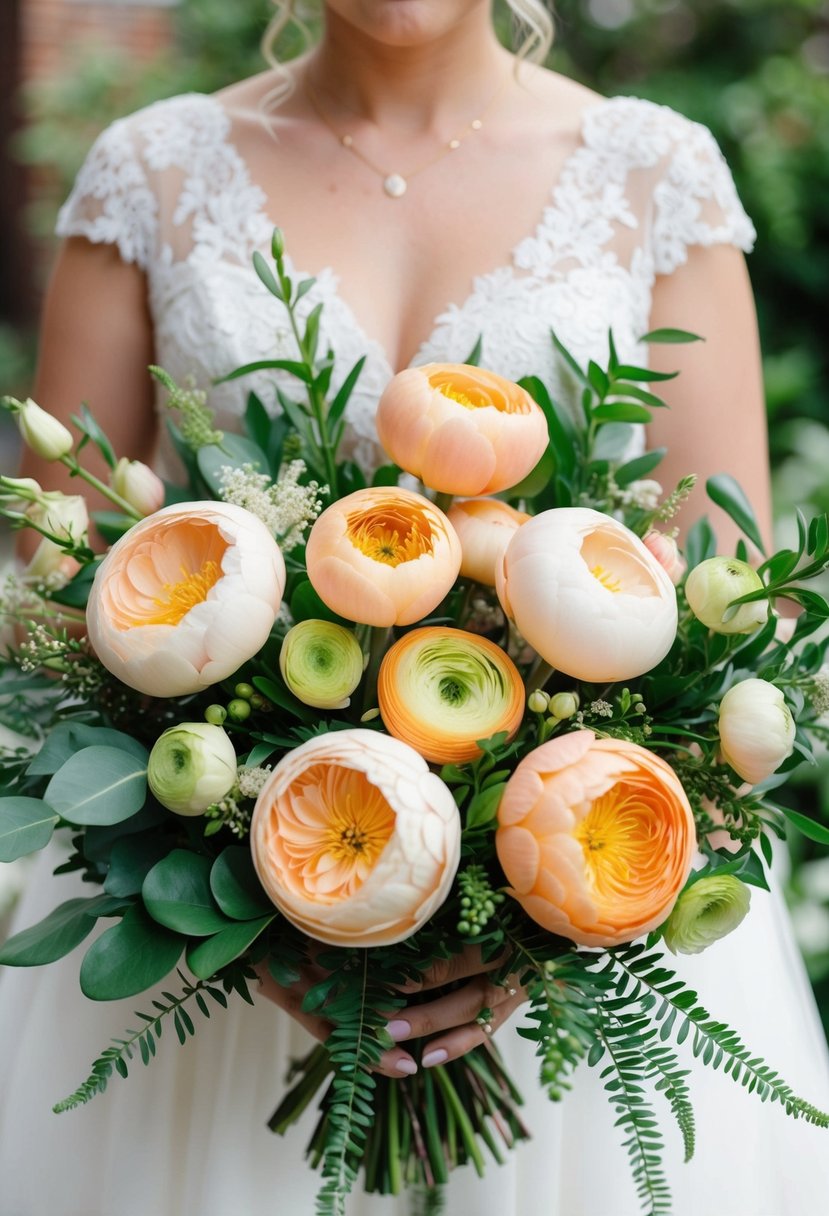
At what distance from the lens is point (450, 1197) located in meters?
1.16

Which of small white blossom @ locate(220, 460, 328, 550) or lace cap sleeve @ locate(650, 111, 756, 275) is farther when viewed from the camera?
lace cap sleeve @ locate(650, 111, 756, 275)

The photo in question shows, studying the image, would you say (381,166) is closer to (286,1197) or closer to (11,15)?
(286,1197)

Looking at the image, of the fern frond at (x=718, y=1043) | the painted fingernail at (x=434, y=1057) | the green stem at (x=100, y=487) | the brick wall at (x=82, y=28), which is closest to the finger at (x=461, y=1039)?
the painted fingernail at (x=434, y=1057)

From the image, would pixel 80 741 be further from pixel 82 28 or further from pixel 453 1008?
pixel 82 28

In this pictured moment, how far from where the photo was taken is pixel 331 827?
778mm

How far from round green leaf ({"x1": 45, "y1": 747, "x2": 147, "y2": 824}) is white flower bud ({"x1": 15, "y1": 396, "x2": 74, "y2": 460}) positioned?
0.27m

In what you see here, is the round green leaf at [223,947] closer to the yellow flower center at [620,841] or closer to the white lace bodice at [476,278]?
the yellow flower center at [620,841]

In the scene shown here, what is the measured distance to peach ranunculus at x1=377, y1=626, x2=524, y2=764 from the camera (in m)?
0.78

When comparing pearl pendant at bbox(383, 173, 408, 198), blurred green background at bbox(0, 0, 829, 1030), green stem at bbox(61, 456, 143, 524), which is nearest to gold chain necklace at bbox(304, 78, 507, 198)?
pearl pendant at bbox(383, 173, 408, 198)

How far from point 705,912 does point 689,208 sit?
0.96 m

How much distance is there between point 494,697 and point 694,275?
844mm

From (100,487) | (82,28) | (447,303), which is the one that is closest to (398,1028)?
(100,487)

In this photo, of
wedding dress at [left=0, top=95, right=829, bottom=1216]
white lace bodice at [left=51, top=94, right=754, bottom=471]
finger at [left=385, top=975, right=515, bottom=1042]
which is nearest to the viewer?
finger at [left=385, top=975, right=515, bottom=1042]

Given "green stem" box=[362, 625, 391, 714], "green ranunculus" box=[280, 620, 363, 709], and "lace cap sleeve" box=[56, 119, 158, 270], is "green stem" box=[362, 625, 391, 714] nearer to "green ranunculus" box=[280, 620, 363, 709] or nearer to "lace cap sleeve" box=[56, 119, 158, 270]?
"green ranunculus" box=[280, 620, 363, 709]
